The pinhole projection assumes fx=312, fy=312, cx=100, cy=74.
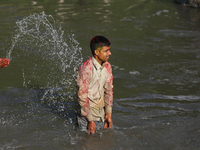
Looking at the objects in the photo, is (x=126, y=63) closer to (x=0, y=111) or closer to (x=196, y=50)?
(x=196, y=50)

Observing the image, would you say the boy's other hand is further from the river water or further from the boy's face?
the boy's face

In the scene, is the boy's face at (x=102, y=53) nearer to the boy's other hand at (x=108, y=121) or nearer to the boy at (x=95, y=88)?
the boy at (x=95, y=88)

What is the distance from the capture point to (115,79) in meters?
8.31

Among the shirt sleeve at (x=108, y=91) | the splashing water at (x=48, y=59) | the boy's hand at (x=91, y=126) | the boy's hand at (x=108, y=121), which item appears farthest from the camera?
the splashing water at (x=48, y=59)

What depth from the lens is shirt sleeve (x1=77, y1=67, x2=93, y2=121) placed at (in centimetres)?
439

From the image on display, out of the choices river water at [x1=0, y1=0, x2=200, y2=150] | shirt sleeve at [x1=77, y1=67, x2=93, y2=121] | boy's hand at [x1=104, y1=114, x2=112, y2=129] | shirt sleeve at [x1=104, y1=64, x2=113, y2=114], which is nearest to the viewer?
shirt sleeve at [x1=77, y1=67, x2=93, y2=121]

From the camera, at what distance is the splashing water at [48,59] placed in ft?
24.7

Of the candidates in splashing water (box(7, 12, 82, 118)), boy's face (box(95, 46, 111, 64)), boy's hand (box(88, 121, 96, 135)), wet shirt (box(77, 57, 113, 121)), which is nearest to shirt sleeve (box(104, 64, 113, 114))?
wet shirt (box(77, 57, 113, 121))

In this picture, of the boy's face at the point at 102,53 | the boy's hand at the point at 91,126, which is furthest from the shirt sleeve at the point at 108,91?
the boy's hand at the point at 91,126

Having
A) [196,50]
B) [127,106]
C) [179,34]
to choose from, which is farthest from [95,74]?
[179,34]

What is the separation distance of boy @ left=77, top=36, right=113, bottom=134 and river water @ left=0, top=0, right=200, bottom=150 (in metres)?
0.36

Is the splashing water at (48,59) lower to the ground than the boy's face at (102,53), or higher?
lower

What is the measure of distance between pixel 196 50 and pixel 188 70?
2.20 metres

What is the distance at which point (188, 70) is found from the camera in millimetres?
9039
